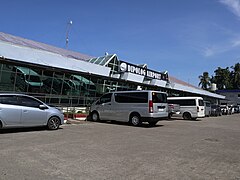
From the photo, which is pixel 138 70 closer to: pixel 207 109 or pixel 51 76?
pixel 207 109

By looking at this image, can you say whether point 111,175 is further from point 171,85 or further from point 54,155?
point 171,85

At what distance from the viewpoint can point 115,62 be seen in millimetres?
32188

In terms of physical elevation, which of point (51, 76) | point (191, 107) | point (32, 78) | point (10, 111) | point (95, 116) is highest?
point (51, 76)

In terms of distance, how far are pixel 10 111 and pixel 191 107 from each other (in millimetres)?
18173

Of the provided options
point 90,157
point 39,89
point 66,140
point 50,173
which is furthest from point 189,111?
point 50,173

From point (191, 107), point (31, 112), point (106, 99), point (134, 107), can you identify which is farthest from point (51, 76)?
point (191, 107)

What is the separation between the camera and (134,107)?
15.8m

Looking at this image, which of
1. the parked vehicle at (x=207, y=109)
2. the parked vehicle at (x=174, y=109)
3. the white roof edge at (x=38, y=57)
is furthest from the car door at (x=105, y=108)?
the parked vehicle at (x=207, y=109)

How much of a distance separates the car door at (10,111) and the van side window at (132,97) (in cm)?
691

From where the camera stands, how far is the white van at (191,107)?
24781mm

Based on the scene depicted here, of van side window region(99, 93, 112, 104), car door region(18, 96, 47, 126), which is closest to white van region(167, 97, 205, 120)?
van side window region(99, 93, 112, 104)

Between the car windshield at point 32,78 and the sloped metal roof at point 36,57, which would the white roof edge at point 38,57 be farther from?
the car windshield at point 32,78

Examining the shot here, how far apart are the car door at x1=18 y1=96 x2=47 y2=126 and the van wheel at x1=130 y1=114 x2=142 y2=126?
5.65 m

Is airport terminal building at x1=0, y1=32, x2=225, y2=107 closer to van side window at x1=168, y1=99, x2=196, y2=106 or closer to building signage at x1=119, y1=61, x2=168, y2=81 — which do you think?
building signage at x1=119, y1=61, x2=168, y2=81
